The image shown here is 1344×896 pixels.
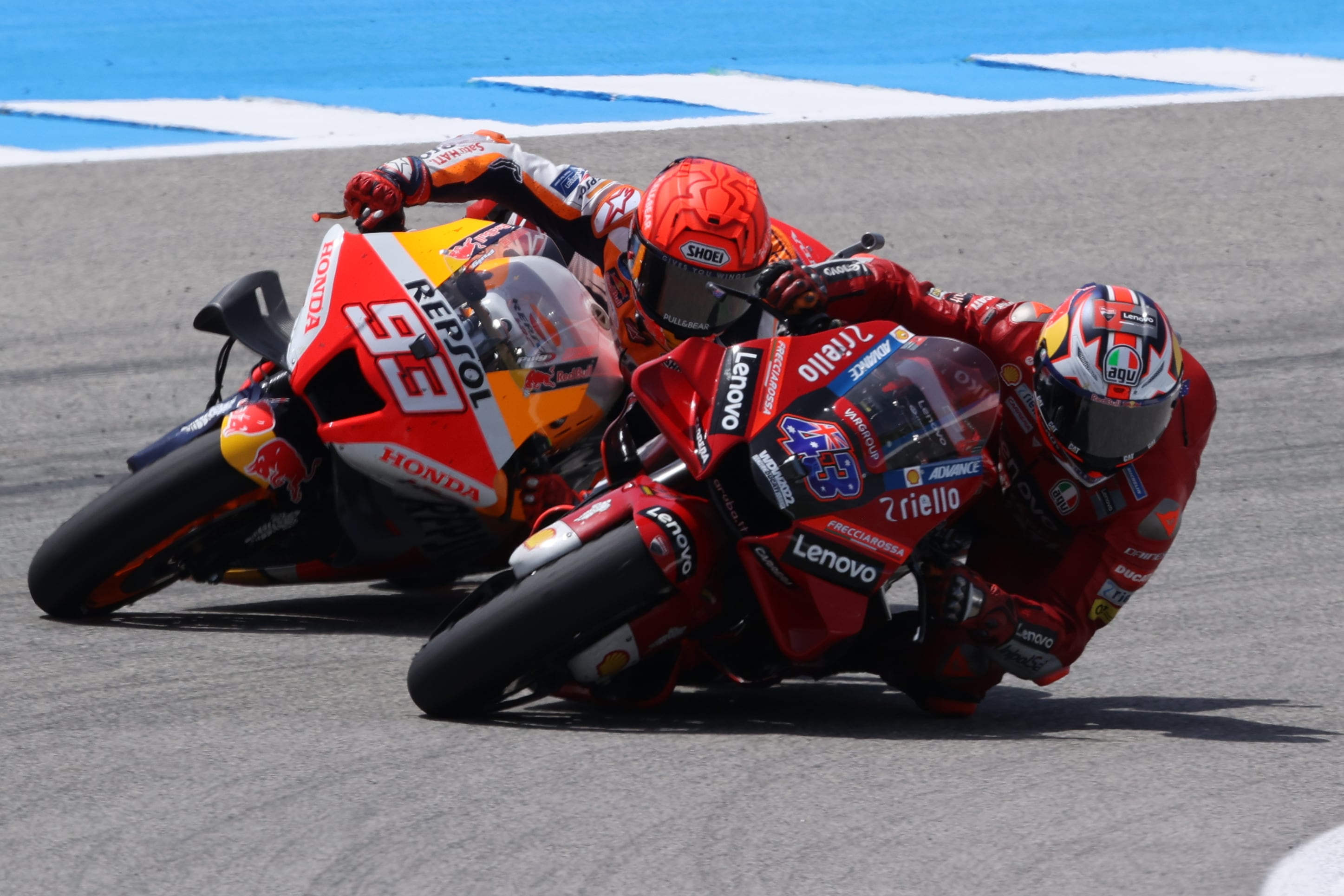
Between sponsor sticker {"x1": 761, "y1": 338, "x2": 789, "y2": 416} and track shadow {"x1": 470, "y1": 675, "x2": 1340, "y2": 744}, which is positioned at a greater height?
sponsor sticker {"x1": 761, "y1": 338, "x2": 789, "y2": 416}

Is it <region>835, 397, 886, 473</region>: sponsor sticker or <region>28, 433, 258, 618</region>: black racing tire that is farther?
<region>28, 433, 258, 618</region>: black racing tire

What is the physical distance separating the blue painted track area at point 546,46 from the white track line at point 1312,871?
29.3 ft

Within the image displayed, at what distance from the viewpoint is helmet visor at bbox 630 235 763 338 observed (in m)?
4.73

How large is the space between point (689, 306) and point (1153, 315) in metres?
1.20

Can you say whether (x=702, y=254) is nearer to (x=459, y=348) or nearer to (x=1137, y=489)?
(x=459, y=348)

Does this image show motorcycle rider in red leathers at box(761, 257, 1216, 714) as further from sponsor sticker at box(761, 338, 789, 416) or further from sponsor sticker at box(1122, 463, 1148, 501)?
sponsor sticker at box(761, 338, 789, 416)

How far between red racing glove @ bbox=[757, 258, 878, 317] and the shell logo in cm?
94

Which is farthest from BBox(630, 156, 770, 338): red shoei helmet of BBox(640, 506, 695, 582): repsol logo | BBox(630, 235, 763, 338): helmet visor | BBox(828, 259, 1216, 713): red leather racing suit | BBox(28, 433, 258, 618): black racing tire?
BBox(28, 433, 258, 618): black racing tire

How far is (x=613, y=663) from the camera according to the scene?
164 inches

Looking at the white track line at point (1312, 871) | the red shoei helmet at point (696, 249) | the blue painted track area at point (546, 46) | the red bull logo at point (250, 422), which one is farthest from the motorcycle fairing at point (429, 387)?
the blue painted track area at point (546, 46)

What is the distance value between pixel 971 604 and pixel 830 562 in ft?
1.35

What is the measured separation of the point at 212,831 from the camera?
131 inches

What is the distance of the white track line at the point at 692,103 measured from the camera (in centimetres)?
1055

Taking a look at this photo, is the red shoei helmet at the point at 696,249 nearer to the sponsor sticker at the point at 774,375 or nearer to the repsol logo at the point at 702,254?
the repsol logo at the point at 702,254
